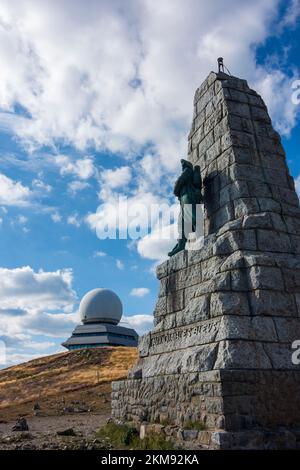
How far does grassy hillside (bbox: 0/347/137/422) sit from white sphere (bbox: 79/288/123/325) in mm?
8522

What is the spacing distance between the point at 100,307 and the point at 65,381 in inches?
848

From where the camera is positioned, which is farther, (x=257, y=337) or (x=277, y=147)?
(x=277, y=147)

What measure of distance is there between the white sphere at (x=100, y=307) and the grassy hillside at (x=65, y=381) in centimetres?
852

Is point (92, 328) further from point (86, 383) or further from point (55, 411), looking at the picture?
point (55, 411)

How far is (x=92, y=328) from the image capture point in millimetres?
52719

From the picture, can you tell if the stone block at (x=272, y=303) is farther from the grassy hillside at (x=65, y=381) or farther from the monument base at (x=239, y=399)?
the grassy hillside at (x=65, y=381)

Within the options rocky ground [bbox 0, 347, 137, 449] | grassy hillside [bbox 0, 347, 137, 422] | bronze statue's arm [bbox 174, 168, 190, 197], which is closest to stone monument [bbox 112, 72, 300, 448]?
bronze statue's arm [bbox 174, 168, 190, 197]

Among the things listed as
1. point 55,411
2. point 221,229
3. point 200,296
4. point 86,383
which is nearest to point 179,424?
point 200,296

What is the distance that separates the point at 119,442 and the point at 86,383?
893 inches

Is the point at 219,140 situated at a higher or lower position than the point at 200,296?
higher

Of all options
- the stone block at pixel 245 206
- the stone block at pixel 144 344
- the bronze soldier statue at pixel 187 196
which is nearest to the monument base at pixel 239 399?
the stone block at pixel 144 344

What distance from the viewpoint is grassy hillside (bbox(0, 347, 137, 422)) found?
24141 mm

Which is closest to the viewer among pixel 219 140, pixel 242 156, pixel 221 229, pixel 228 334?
pixel 228 334

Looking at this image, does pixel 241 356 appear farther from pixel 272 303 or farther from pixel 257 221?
pixel 257 221
